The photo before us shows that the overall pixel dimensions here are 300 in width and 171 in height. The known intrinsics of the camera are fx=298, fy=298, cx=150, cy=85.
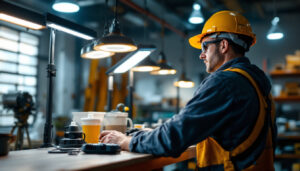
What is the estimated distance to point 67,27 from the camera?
8.19 ft

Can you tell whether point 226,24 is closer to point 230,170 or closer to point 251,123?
point 251,123

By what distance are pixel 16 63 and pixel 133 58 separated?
24.0ft

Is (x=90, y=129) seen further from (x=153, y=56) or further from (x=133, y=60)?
(x=153, y=56)

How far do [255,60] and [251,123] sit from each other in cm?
933

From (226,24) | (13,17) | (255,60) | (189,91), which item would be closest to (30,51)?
(189,91)

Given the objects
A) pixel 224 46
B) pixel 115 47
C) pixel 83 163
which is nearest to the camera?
pixel 83 163

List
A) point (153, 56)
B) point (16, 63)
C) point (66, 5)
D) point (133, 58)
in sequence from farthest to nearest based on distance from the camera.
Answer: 1. point (153, 56)
2. point (16, 63)
3. point (66, 5)
4. point (133, 58)

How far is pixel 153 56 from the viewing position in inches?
489

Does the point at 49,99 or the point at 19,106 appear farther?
the point at 19,106

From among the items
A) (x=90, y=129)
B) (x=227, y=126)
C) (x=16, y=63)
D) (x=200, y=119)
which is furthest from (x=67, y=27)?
(x=16, y=63)

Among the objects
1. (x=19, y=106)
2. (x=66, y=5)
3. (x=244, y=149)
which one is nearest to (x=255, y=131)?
(x=244, y=149)

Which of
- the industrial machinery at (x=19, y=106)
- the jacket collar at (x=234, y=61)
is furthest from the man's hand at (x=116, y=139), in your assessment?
the industrial machinery at (x=19, y=106)

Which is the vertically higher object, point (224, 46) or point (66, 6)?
point (66, 6)

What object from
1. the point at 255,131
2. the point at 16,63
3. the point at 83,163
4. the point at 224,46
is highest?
the point at 16,63
